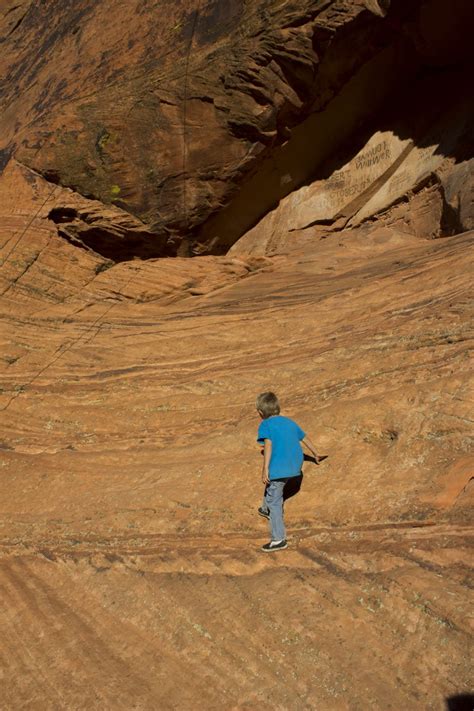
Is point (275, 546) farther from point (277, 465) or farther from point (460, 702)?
point (460, 702)

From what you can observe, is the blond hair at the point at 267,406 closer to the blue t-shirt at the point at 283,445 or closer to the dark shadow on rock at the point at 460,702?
the blue t-shirt at the point at 283,445

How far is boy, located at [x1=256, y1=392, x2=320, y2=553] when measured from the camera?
4523 millimetres

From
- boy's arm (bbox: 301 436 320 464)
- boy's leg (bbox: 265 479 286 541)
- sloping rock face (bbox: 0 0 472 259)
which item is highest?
sloping rock face (bbox: 0 0 472 259)

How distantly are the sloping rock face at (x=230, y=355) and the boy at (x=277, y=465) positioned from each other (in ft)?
0.45

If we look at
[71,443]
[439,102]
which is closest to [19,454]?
[71,443]

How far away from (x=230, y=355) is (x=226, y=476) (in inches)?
63.8

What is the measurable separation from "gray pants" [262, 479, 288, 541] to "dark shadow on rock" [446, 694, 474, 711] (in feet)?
5.10

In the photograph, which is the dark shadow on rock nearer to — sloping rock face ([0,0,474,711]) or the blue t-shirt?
sloping rock face ([0,0,474,711])

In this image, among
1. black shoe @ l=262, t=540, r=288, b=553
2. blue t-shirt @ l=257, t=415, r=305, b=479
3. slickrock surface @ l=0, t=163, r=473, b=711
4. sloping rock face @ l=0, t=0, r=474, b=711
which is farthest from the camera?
blue t-shirt @ l=257, t=415, r=305, b=479

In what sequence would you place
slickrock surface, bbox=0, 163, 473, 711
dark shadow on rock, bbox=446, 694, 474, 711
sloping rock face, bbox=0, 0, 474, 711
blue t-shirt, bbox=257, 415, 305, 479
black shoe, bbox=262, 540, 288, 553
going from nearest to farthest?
dark shadow on rock, bbox=446, 694, 474, 711, slickrock surface, bbox=0, 163, 473, 711, sloping rock face, bbox=0, 0, 474, 711, black shoe, bbox=262, 540, 288, 553, blue t-shirt, bbox=257, 415, 305, 479

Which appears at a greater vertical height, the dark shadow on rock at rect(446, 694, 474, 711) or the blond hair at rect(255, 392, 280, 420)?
the blond hair at rect(255, 392, 280, 420)

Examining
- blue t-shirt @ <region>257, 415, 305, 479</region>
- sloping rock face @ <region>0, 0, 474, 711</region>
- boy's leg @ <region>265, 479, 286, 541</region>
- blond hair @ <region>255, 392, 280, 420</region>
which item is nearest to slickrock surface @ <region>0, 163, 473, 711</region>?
sloping rock face @ <region>0, 0, 474, 711</region>

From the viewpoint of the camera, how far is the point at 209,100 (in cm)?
802

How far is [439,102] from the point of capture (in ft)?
31.4
